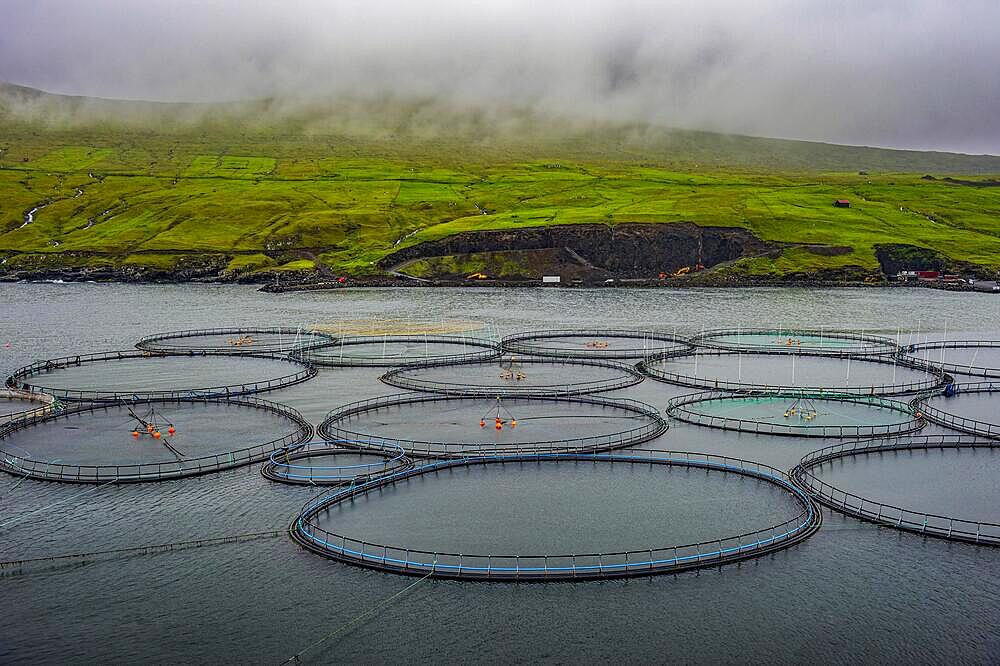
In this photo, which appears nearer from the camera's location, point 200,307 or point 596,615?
point 596,615

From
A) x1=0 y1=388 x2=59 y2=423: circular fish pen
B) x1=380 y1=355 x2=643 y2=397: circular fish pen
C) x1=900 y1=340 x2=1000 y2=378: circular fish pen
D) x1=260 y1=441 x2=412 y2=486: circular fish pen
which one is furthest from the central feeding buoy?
x1=900 y1=340 x2=1000 y2=378: circular fish pen

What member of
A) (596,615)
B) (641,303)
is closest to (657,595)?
(596,615)

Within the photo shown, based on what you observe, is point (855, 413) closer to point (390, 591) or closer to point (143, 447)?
point (390, 591)

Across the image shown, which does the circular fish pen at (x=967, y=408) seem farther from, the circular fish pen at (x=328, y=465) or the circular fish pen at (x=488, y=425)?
the circular fish pen at (x=328, y=465)

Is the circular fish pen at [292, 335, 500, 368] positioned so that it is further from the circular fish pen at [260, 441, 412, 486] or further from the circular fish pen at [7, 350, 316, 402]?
the circular fish pen at [260, 441, 412, 486]

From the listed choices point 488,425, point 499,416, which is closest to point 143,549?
point 488,425

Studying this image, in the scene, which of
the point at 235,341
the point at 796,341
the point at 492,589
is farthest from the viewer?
the point at 235,341

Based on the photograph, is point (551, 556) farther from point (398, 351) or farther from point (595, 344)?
point (595, 344)
